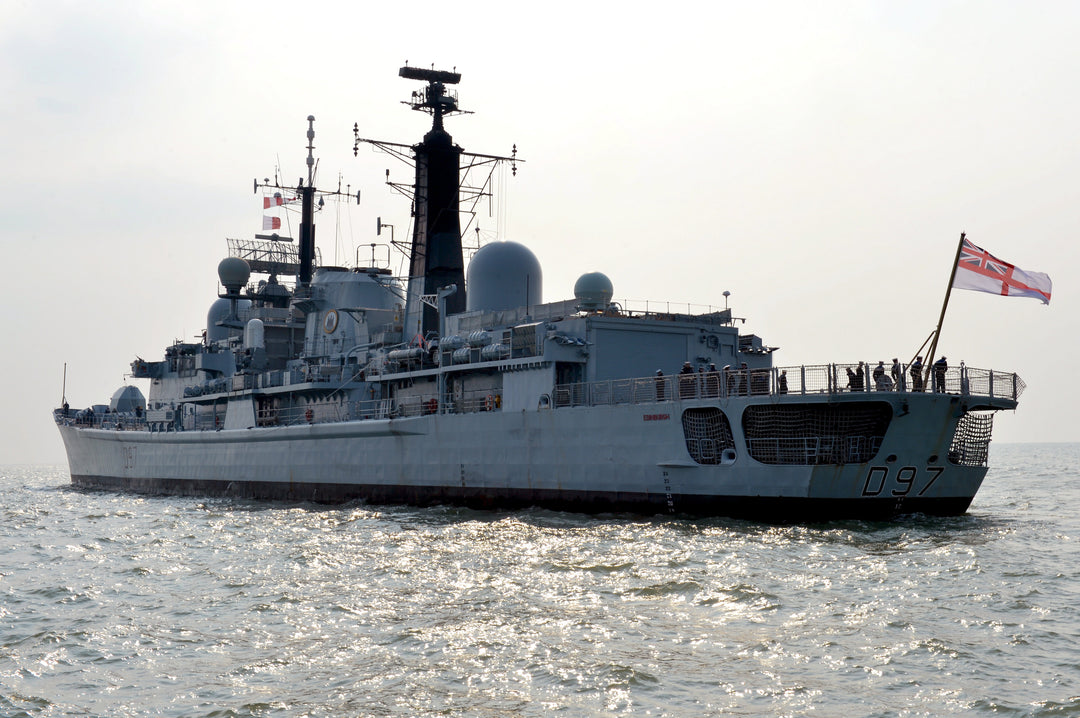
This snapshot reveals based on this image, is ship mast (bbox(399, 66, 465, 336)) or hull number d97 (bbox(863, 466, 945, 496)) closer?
hull number d97 (bbox(863, 466, 945, 496))

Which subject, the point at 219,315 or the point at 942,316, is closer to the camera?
the point at 942,316

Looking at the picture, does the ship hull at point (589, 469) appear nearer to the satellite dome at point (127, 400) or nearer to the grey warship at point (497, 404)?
the grey warship at point (497, 404)

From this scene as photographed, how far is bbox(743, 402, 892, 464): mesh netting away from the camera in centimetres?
2462

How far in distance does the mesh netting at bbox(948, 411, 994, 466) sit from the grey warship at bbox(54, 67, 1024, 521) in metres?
0.06

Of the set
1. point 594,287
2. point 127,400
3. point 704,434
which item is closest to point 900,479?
point 704,434

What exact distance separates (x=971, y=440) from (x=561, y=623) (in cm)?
1651

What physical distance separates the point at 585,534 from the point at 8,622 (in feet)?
40.1

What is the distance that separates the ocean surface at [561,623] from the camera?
37.1ft

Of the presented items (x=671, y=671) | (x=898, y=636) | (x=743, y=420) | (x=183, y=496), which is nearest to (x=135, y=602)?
(x=671, y=671)

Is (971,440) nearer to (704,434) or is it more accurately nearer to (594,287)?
(704,434)

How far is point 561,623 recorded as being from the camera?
1440 cm

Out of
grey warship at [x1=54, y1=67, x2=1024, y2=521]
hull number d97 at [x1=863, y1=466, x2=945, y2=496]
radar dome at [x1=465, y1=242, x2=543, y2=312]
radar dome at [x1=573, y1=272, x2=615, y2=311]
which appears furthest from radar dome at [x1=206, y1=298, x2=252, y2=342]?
hull number d97 at [x1=863, y1=466, x2=945, y2=496]

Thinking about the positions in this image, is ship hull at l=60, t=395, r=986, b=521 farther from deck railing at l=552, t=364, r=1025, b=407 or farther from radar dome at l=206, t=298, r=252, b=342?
radar dome at l=206, t=298, r=252, b=342

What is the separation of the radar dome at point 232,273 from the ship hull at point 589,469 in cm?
1105
